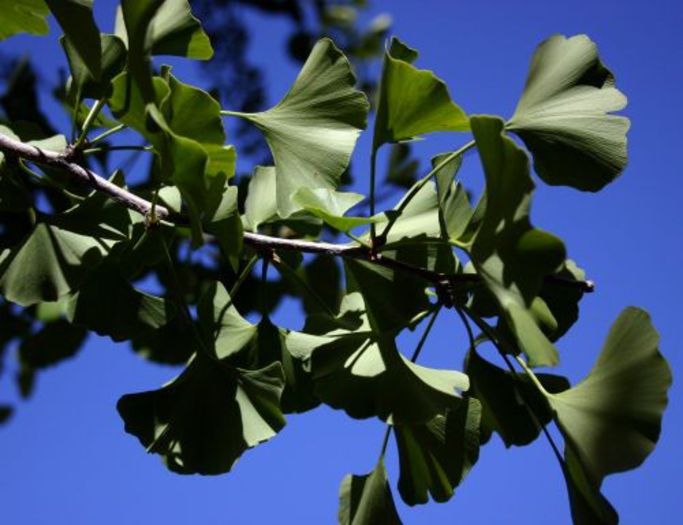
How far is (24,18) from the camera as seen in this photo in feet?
3.51

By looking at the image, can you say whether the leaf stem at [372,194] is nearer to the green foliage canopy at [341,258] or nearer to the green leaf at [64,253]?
the green foliage canopy at [341,258]

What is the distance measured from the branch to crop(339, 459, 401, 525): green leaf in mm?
285

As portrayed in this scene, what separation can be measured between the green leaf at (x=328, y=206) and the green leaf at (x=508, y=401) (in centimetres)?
22

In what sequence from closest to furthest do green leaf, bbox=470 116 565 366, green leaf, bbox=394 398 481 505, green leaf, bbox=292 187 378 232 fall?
green leaf, bbox=470 116 565 366 → green leaf, bbox=292 187 378 232 → green leaf, bbox=394 398 481 505

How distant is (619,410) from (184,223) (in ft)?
1.53

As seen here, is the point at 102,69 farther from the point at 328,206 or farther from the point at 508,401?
the point at 508,401

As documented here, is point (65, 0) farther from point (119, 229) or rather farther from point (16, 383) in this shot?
point (16, 383)

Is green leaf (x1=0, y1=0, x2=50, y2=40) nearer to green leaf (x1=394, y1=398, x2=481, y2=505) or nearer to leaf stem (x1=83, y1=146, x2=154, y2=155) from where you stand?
leaf stem (x1=83, y1=146, x2=154, y2=155)

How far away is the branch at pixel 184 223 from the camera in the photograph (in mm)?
875

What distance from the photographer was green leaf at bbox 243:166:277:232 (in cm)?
112

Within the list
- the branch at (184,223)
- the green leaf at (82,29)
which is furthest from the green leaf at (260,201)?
the green leaf at (82,29)

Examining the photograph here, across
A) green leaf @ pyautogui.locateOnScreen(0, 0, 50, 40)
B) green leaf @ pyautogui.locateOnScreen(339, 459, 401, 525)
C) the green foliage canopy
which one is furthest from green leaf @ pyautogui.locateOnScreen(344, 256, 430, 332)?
green leaf @ pyautogui.locateOnScreen(0, 0, 50, 40)

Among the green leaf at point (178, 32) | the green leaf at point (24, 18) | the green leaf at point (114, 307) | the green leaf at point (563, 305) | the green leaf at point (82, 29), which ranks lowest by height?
the green leaf at point (563, 305)

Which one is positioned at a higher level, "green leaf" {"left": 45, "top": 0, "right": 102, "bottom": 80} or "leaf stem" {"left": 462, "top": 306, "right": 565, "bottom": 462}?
"green leaf" {"left": 45, "top": 0, "right": 102, "bottom": 80}
